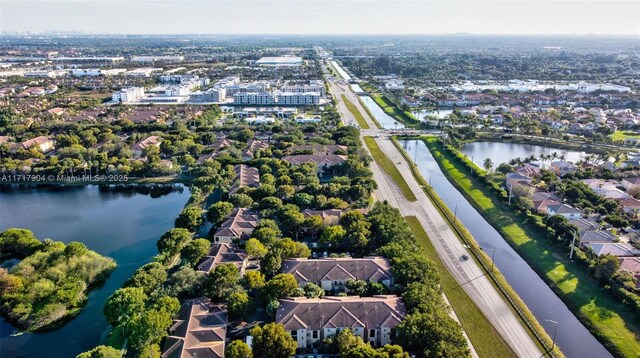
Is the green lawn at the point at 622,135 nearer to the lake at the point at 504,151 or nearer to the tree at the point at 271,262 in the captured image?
the lake at the point at 504,151

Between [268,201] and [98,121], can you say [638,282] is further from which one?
[98,121]

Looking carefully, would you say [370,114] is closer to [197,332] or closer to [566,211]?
[566,211]

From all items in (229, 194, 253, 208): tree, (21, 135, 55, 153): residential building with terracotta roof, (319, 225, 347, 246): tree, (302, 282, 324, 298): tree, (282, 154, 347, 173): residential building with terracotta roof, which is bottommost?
(302, 282, 324, 298): tree

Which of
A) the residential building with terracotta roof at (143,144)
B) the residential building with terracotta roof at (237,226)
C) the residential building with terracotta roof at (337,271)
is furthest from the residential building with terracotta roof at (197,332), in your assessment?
the residential building with terracotta roof at (143,144)

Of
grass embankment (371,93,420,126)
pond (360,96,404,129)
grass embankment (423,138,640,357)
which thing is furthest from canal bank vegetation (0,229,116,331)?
grass embankment (371,93,420,126)

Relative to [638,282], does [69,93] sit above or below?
above

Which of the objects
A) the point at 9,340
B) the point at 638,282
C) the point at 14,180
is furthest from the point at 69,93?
the point at 638,282

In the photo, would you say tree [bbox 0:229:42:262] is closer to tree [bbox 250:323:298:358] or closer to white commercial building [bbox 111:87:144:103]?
tree [bbox 250:323:298:358]
